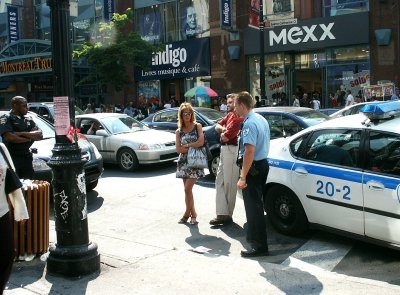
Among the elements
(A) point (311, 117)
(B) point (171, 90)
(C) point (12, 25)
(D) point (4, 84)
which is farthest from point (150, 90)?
(A) point (311, 117)

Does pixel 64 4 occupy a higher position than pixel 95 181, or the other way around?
pixel 64 4

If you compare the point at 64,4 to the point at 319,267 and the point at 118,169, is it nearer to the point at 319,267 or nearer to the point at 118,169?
the point at 319,267

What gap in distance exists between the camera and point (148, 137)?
39.2 feet

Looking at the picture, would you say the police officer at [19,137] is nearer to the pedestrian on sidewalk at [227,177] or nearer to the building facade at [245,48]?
the pedestrian on sidewalk at [227,177]

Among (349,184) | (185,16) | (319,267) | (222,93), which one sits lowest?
(319,267)

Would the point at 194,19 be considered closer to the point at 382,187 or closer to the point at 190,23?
the point at 190,23

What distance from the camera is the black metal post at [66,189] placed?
475 cm

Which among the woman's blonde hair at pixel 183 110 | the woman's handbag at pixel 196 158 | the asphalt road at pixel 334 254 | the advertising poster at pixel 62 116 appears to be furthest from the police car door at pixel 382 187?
the advertising poster at pixel 62 116

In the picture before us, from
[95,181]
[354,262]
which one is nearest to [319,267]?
[354,262]

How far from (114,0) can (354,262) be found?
92.0 feet

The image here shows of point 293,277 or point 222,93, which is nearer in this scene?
point 293,277

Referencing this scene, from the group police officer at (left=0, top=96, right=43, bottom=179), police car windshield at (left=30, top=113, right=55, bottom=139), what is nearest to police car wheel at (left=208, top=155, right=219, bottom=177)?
police car windshield at (left=30, top=113, right=55, bottom=139)

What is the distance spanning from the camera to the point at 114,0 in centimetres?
3041

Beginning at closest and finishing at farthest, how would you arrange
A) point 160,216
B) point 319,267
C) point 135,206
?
point 319,267
point 160,216
point 135,206
